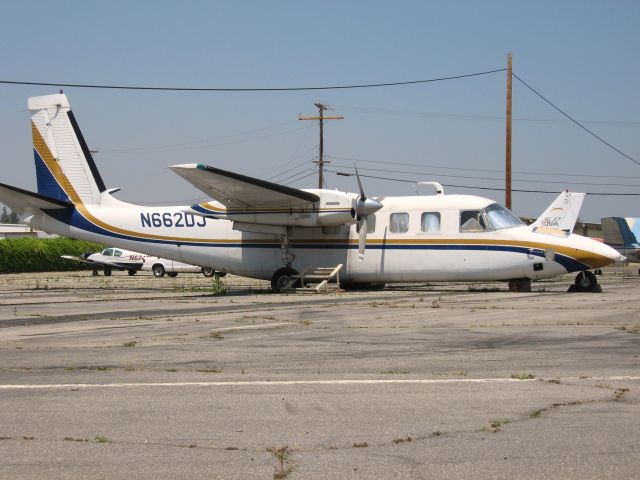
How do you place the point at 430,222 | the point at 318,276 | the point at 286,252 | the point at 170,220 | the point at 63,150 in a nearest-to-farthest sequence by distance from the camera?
the point at 430,222
the point at 318,276
the point at 286,252
the point at 170,220
the point at 63,150

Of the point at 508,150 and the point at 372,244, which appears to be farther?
the point at 508,150

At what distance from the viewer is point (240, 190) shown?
24.9 meters

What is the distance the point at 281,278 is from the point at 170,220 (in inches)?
181

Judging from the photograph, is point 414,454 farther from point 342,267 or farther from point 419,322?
point 342,267

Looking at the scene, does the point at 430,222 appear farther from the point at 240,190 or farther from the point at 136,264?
the point at 136,264

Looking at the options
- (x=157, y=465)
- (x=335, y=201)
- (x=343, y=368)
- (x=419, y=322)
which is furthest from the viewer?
(x=335, y=201)

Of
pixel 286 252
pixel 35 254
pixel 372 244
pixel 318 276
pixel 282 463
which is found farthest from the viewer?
pixel 35 254

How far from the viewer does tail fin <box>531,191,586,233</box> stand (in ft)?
121

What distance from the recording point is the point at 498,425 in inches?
238

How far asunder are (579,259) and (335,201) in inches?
296

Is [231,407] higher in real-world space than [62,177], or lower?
lower

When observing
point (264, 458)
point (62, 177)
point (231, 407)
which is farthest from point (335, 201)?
point (264, 458)

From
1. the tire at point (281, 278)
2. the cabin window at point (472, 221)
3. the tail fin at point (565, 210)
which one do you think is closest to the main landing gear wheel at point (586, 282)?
the cabin window at point (472, 221)

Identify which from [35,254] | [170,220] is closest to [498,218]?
[170,220]
